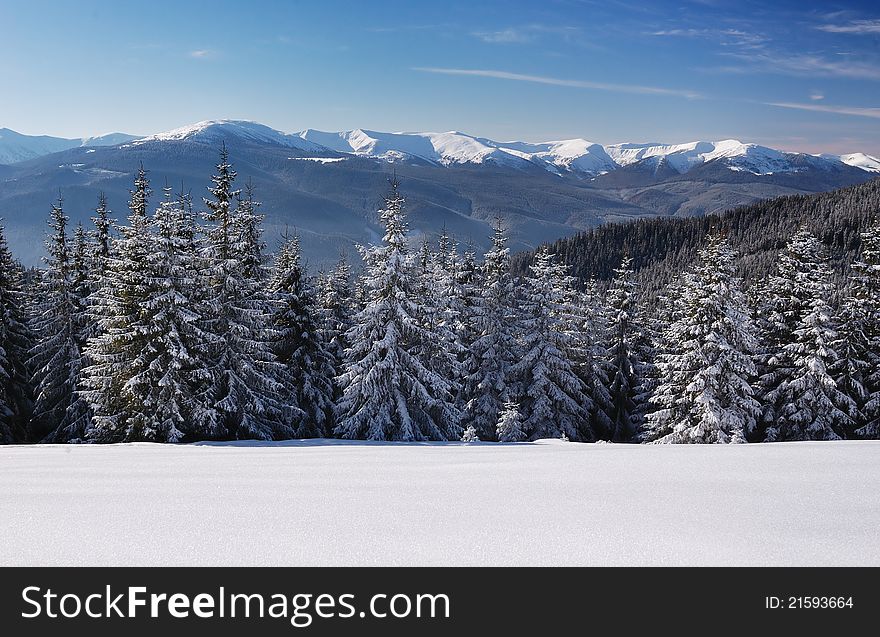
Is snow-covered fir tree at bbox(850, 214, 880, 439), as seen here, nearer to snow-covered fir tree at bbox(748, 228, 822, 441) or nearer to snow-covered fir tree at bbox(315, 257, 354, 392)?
snow-covered fir tree at bbox(748, 228, 822, 441)

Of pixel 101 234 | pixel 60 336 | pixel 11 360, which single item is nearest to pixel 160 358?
pixel 101 234

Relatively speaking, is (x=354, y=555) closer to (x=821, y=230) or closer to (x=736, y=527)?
(x=736, y=527)

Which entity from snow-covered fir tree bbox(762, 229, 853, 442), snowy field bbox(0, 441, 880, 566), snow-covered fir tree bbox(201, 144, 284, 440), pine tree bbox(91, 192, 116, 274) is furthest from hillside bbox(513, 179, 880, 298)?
snowy field bbox(0, 441, 880, 566)

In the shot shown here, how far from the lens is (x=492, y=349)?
89.5ft

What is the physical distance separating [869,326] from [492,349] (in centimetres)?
1819

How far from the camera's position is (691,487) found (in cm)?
484

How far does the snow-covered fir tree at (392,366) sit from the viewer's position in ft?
71.0

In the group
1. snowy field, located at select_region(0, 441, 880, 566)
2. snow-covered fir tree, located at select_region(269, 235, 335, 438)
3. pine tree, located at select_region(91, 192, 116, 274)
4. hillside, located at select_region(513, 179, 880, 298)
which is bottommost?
snow-covered fir tree, located at select_region(269, 235, 335, 438)

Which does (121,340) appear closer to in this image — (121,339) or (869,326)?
(121,339)

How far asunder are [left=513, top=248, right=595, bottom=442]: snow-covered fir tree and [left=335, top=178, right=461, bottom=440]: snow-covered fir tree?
209 inches

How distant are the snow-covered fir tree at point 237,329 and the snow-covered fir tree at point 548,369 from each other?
471 inches

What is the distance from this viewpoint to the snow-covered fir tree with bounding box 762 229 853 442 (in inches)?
915
